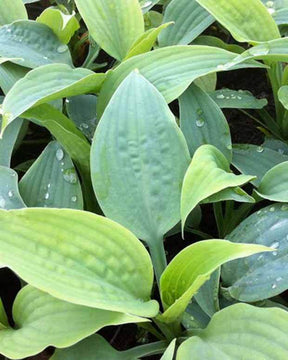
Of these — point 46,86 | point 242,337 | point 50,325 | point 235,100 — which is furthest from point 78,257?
point 235,100

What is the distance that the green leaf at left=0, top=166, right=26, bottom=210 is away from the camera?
0.74 m

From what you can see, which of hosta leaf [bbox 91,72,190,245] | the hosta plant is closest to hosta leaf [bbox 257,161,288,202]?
the hosta plant

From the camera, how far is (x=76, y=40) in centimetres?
113

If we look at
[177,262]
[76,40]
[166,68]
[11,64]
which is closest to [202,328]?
[177,262]

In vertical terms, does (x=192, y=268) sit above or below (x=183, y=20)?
below

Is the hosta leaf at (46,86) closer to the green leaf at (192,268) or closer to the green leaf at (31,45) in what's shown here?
the green leaf at (31,45)

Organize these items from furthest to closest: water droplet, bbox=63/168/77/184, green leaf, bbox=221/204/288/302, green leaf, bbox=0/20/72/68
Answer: green leaf, bbox=0/20/72/68 → water droplet, bbox=63/168/77/184 → green leaf, bbox=221/204/288/302

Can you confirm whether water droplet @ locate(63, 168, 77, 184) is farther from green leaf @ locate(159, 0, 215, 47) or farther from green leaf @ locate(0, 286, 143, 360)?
green leaf @ locate(159, 0, 215, 47)

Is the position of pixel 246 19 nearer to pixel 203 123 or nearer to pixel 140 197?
pixel 203 123

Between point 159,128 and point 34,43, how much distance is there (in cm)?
34

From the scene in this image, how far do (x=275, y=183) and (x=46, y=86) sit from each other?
349 mm

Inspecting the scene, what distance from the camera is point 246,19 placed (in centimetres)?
85

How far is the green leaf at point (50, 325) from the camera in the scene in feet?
1.95

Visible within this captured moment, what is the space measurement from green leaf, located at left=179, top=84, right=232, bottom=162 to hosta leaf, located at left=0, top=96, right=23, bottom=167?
256 mm
